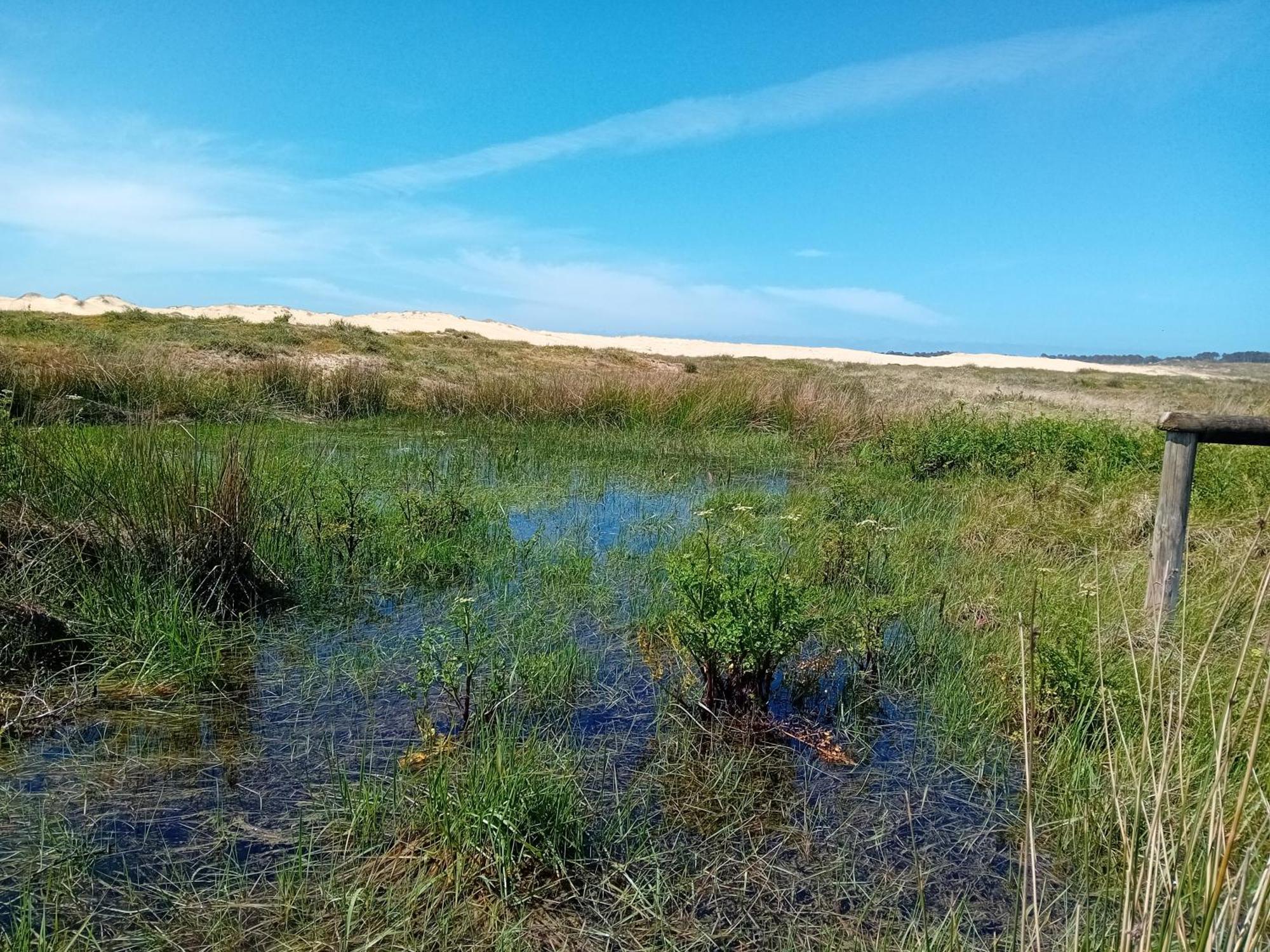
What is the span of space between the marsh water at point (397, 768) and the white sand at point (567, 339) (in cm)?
3631

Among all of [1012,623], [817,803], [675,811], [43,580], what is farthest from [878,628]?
[43,580]

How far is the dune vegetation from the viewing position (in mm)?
2363

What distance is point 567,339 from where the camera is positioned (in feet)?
204

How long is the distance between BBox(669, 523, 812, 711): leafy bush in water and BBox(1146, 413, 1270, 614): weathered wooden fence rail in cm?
178

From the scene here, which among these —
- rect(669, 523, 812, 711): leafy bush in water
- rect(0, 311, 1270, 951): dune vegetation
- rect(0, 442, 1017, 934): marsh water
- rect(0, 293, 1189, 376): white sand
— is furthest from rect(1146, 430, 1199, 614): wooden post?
rect(0, 293, 1189, 376): white sand

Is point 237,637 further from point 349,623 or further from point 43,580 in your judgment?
point 43,580

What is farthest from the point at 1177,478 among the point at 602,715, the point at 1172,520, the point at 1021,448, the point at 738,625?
the point at 1021,448

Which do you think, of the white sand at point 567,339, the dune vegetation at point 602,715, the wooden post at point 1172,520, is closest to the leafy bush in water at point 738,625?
the dune vegetation at point 602,715

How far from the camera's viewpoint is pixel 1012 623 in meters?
4.48

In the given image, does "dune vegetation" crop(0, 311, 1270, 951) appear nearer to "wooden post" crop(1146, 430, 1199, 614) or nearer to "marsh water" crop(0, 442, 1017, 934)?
"marsh water" crop(0, 442, 1017, 934)

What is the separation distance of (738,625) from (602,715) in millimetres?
747

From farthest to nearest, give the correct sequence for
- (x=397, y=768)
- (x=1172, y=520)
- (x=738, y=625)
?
1. (x=1172, y=520)
2. (x=738, y=625)
3. (x=397, y=768)

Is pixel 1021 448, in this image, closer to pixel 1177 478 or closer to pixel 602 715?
pixel 1177 478

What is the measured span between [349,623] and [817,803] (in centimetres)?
266
